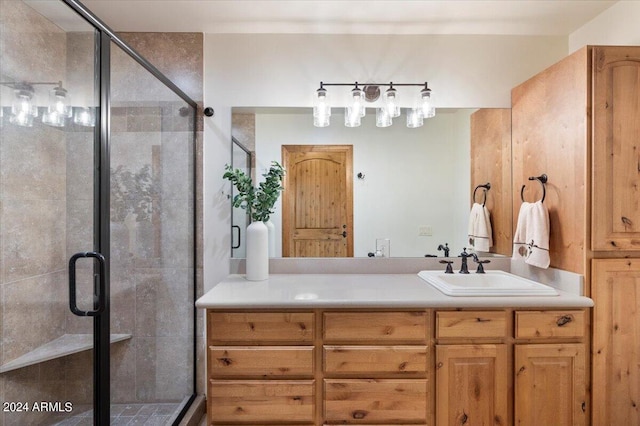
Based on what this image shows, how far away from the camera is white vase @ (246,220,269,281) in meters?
2.03

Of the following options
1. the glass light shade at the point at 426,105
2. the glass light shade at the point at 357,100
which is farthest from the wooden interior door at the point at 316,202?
the glass light shade at the point at 426,105

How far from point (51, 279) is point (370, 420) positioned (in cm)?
171

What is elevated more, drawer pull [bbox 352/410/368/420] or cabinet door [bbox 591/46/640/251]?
cabinet door [bbox 591/46/640/251]

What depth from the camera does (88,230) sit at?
141cm

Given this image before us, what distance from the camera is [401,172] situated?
2.29 meters

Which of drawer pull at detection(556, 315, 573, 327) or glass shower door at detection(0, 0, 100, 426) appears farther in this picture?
drawer pull at detection(556, 315, 573, 327)

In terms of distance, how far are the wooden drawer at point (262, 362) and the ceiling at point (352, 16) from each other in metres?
1.96

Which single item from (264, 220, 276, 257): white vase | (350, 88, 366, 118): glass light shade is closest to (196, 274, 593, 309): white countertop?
(264, 220, 276, 257): white vase

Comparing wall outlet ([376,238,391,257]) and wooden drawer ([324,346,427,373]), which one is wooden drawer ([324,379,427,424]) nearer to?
wooden drawer ([324,346,427,373])

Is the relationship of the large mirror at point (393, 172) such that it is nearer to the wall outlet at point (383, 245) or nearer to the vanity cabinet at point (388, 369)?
the wall outlet at point (383, 245)

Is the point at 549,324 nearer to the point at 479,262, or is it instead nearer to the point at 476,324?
the point at 476,324

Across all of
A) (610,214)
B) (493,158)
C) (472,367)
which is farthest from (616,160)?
(472,367)

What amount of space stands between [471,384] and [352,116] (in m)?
1.68

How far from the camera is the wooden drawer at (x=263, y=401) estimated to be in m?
1.62
